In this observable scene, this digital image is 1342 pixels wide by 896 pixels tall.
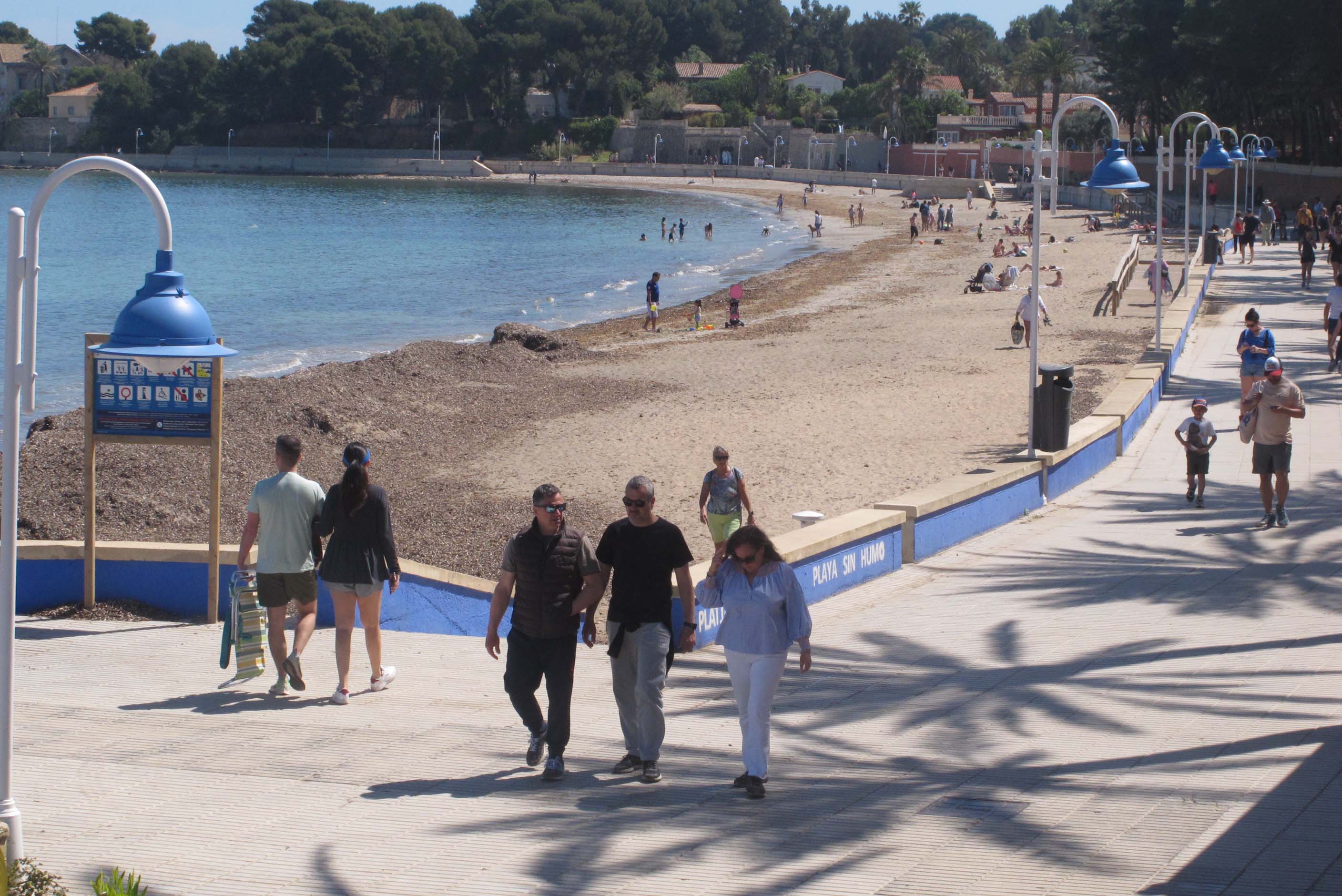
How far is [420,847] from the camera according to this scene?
528 centimetres

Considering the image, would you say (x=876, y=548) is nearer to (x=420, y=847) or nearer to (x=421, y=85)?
(x=420, y=847)

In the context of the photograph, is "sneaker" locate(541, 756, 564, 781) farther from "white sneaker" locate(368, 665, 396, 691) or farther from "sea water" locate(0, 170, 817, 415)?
"sea water" locate(0, 170, 817, 415)

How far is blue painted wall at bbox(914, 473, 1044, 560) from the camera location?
11.7m

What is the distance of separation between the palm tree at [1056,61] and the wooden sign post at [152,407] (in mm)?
98957

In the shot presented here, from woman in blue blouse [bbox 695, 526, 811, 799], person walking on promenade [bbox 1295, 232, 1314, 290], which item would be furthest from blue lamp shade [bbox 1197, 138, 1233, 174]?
woman in blue blouse [bbox 695, 526, 811, 799]

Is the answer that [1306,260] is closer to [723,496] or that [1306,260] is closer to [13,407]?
[723,496]

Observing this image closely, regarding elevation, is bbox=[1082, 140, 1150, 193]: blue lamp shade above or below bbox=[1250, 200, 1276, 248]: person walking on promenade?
below

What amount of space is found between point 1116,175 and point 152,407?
10.3m

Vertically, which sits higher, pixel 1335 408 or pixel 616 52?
pixel 616 52

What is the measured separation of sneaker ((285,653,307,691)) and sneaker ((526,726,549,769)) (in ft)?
5.62

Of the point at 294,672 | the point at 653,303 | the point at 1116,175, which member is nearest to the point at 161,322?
the point at 294,672

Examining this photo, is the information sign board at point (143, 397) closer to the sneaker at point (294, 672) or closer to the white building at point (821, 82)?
the sneaker at point (294, 672)

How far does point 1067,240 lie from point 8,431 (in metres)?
51.4

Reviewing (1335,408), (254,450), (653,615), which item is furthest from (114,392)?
(1335,408)
